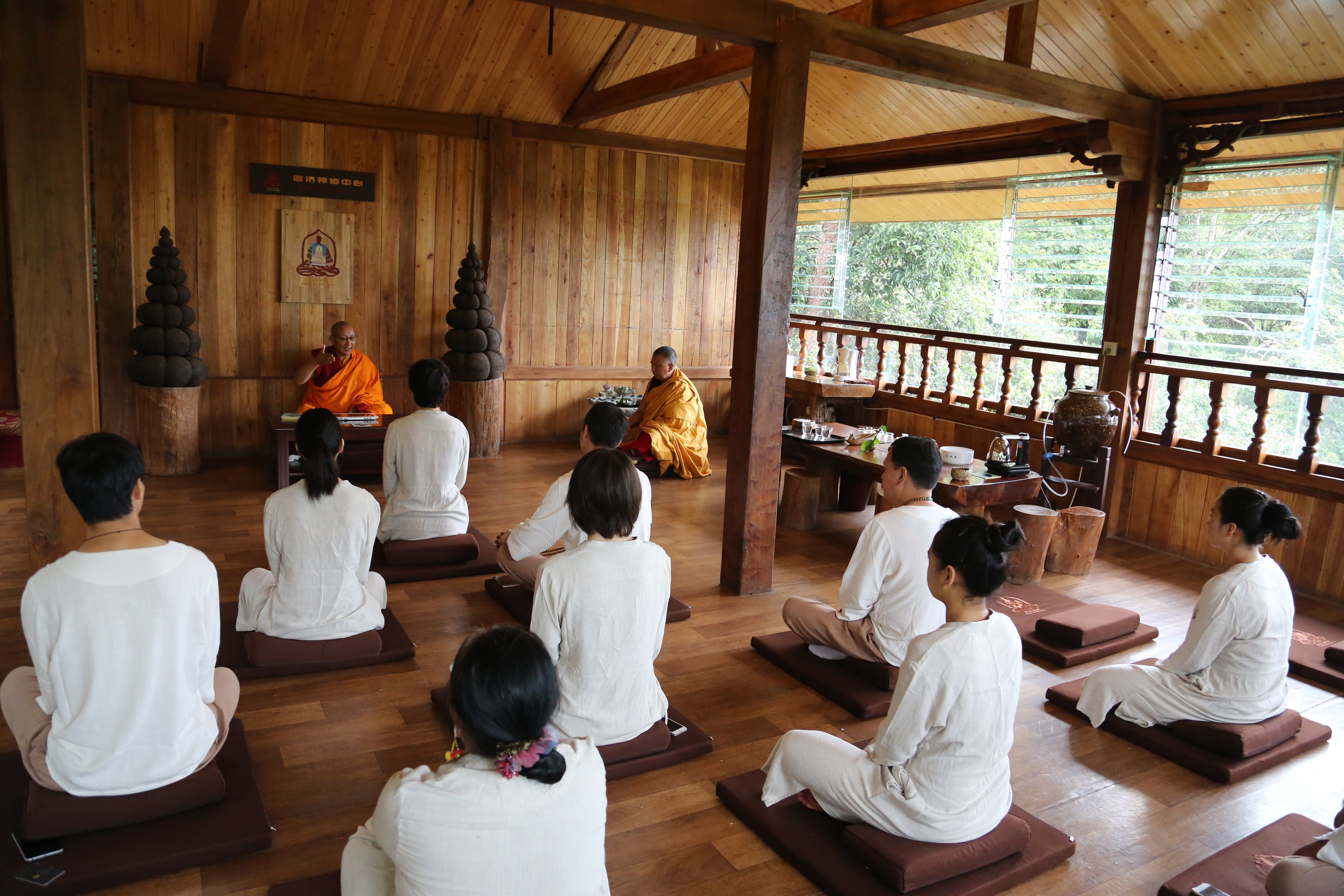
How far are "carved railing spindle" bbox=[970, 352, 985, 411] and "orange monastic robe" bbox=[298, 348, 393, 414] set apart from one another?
437 centimetres

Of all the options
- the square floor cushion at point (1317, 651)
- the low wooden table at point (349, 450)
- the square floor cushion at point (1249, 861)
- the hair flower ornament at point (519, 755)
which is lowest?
the square floor cushion at point (1249, 861)

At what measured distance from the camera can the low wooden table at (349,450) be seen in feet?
19.7

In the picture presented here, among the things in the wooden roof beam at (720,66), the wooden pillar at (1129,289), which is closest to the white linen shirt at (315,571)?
the wooden roof beam at (720,66)

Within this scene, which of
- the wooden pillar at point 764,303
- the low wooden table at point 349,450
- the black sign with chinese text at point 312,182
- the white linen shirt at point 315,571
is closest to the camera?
the white linen shirt at point 315,571

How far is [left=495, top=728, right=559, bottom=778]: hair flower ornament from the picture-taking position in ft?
4.93

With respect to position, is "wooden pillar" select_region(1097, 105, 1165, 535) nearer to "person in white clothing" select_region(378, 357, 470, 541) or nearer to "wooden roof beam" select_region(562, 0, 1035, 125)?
"wooden roof beam" select_region(562, 0, 1035, 125)

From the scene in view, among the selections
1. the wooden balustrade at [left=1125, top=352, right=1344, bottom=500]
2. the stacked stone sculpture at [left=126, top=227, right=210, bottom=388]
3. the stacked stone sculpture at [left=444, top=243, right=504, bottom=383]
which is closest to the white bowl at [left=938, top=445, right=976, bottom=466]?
the wooden balustrade at [left=1125, top=352, right=1344, bottom=500]

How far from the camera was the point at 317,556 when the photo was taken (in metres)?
3.32

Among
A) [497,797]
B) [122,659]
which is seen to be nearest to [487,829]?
[497,797]

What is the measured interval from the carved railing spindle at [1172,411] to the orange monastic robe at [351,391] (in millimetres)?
5263

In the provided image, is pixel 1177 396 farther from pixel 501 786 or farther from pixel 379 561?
→ pixel 501 786

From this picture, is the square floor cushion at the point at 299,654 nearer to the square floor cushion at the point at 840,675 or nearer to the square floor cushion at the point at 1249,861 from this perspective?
the square floor cushion at the point at 840,675

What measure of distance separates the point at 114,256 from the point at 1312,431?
7.56 meters

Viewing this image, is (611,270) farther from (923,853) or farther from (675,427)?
(923,853)
